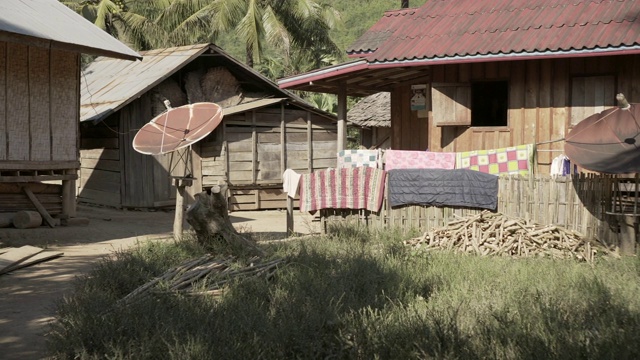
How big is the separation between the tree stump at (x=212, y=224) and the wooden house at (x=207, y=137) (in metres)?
9.95

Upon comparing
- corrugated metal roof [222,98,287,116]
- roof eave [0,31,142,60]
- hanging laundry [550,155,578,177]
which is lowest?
hanging laundry [550,155,578,177]

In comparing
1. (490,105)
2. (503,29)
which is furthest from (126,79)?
(503,29)

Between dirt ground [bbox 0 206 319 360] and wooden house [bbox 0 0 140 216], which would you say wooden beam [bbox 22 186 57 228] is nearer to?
wooden house [bbox 0 0 140 216]

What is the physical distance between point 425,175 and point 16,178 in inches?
297

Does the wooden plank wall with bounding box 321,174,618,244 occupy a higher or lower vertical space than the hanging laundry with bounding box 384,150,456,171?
lower

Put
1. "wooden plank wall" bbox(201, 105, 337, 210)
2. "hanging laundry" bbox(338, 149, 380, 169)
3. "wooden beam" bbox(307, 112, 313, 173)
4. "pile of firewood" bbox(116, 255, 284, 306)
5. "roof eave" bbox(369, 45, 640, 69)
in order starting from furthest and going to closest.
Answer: "wooden beam" bbox(307, 112, 313, 173), "wooden plank wall" bbox(201, 105, 337, 210), "hanging laundry" bbox(338, 149, 380, 169), "roof eave" bbox(369, 45, 640, 69), "pile of firewood" bbox(116, 255, 284, 306)

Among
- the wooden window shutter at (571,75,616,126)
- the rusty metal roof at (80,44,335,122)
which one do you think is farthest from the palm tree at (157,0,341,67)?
the wooden window shutter at (571,75,616,126)

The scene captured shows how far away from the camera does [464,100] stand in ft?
44.7

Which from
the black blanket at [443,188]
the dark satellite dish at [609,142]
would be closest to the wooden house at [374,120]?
the black blanket at [443,188]

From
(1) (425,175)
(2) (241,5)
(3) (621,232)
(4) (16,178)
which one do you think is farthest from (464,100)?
(2) (241,5)

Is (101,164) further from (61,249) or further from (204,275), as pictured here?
(204,275)

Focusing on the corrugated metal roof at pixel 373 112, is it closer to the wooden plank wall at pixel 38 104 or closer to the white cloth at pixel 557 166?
the wooden plank wall at pixel 38 104

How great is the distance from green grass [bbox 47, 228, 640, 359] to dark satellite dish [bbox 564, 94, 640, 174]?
63.5 inches

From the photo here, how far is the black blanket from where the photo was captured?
11961 mm
